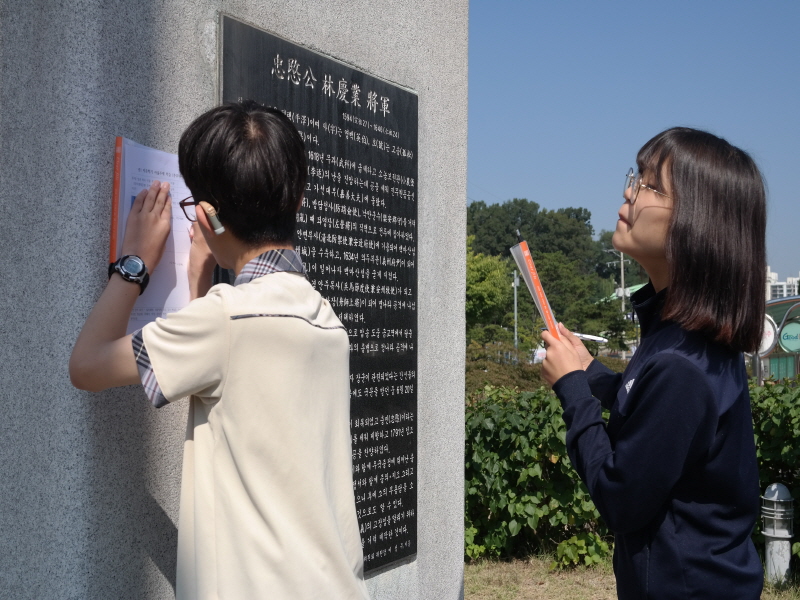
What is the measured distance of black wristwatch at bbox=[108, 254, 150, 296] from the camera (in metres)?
1.58

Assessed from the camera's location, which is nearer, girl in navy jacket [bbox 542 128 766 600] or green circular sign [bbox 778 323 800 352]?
girl in navy jacket [bbox 542 128 766 600]

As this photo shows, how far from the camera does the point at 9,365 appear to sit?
5.83 ft

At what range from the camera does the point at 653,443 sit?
162 centimetres

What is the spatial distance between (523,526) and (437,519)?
3.11 meters

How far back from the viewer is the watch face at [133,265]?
1.59 meters

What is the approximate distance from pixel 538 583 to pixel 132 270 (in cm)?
491

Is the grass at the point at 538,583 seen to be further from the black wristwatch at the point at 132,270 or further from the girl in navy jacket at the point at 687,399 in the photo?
the black wristwatch at the point at 132,270

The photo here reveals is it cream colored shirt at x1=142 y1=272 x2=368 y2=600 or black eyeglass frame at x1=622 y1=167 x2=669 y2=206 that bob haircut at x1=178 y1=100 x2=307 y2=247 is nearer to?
cream colored shirt at x1=142 y1=272 x2=368 y2=600

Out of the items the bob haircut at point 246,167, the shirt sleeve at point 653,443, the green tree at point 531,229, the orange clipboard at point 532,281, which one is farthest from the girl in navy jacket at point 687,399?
the green tree at point 531,229

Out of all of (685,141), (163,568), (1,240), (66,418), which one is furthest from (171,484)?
(685,141)

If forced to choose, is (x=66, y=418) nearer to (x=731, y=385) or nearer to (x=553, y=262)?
(x=731, y=385)

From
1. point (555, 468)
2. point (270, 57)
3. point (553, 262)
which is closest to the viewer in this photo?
point (270, 57)

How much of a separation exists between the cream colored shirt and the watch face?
273 millimetres

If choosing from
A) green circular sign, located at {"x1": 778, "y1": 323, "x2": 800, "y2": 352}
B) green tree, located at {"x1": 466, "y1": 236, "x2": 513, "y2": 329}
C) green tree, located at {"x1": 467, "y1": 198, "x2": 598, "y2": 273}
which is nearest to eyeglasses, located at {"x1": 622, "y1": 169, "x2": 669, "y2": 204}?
green circular sign, located at {"x1": 778, "y1": 323, "x2": 800, "y2": 352}
